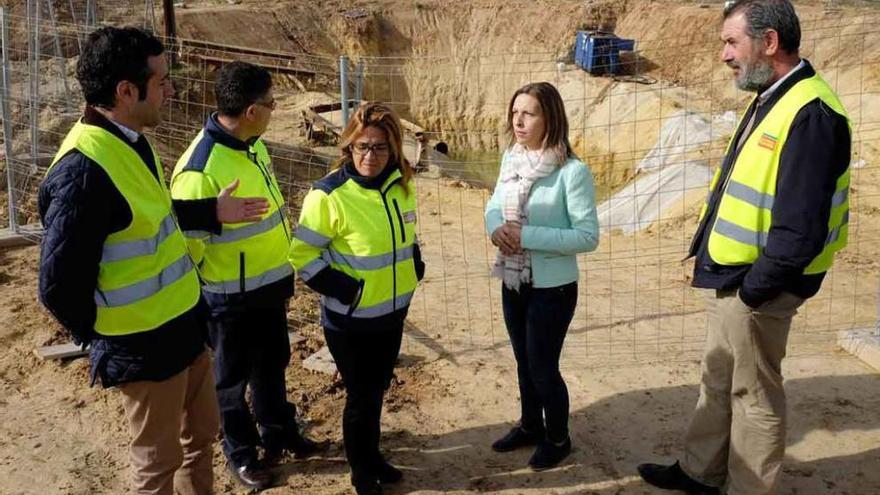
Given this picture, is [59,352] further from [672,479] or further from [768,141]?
[768,141]

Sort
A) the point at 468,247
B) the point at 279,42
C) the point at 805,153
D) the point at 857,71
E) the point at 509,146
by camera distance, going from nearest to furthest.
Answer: the point at 805,153 < the point at 509,146 < the point at 468,247 < the point at 857,71 < the point at 279,42

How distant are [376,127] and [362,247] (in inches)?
20.8

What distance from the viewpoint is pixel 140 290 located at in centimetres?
273

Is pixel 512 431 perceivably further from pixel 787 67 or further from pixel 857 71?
pixel 857 71

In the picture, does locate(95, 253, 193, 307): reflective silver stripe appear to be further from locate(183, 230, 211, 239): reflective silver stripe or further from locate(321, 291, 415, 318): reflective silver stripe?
locate(321, 291, 415, 318): reflective silver stripe

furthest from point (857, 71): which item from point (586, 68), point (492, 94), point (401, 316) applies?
point (401, 316)

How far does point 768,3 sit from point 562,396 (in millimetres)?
2036

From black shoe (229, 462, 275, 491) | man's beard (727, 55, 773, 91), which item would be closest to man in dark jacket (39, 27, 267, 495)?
black shoe (229, 462, 275, 491)

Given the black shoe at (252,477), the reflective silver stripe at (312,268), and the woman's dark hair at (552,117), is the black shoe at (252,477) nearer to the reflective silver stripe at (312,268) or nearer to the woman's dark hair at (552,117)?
the reflective silver stripe at (312,268)

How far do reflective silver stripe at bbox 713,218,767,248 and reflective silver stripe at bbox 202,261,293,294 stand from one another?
2.05m

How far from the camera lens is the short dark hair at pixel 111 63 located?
2559mm

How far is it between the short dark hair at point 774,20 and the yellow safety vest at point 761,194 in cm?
18

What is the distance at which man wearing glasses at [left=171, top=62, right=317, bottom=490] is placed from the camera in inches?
137

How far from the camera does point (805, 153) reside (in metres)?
2.84
